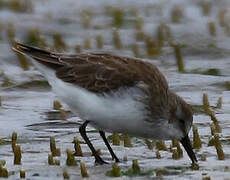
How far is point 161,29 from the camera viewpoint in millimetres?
16781

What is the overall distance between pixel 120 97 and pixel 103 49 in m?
7.58

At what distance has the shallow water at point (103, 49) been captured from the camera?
785 cm

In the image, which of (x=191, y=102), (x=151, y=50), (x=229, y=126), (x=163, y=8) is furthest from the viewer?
(x=163, y=8)

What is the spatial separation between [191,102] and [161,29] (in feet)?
19.1

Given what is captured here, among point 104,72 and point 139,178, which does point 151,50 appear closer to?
point 104,72

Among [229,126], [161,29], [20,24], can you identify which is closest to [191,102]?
[229,126]

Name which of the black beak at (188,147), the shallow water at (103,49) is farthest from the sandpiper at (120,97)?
the shallow water at (103,49)

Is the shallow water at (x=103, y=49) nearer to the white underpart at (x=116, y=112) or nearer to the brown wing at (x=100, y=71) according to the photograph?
the white underpart at (x=116, y=112)

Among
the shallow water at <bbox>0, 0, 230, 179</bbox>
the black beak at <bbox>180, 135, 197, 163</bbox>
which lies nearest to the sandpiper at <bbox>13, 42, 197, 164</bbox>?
the black beak at <bbox>180, 135, 197, 163</bbox>

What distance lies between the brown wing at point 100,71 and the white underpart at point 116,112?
0.10 metres

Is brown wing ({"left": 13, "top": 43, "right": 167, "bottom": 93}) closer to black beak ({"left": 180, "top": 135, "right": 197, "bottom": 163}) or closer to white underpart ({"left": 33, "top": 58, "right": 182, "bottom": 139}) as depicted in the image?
white underpart ({"left": 33, "top": 58, "right": 182, "bottom": 139})

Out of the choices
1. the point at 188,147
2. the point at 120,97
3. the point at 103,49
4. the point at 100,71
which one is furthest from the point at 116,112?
the point at 103,49

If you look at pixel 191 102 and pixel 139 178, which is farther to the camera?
pixel 191 102

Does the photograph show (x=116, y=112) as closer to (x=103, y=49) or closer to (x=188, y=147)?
(x=188, y=147)
